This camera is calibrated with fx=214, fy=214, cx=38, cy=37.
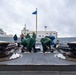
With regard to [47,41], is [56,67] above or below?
below

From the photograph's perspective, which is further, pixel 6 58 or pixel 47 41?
pixel 47 41

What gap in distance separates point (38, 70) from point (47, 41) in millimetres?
5203

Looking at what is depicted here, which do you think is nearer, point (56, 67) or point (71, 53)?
point (56, 67)

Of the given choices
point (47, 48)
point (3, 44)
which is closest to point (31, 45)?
point (47, 48)

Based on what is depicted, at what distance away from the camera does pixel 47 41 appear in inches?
478

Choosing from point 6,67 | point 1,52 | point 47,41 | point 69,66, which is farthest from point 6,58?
point 47,41

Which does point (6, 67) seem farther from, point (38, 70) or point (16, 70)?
point (38, 70)

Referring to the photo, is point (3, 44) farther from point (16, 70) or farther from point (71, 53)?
point (71, 53)

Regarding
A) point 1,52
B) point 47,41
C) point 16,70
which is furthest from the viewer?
point 47,41

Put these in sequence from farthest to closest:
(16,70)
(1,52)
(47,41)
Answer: (47,41) < (1,52) < (16,70)

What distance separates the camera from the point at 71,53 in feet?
27.7

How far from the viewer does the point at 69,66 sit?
704 centimetres

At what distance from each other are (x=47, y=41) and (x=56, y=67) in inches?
202

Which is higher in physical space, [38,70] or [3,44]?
[3,44]
